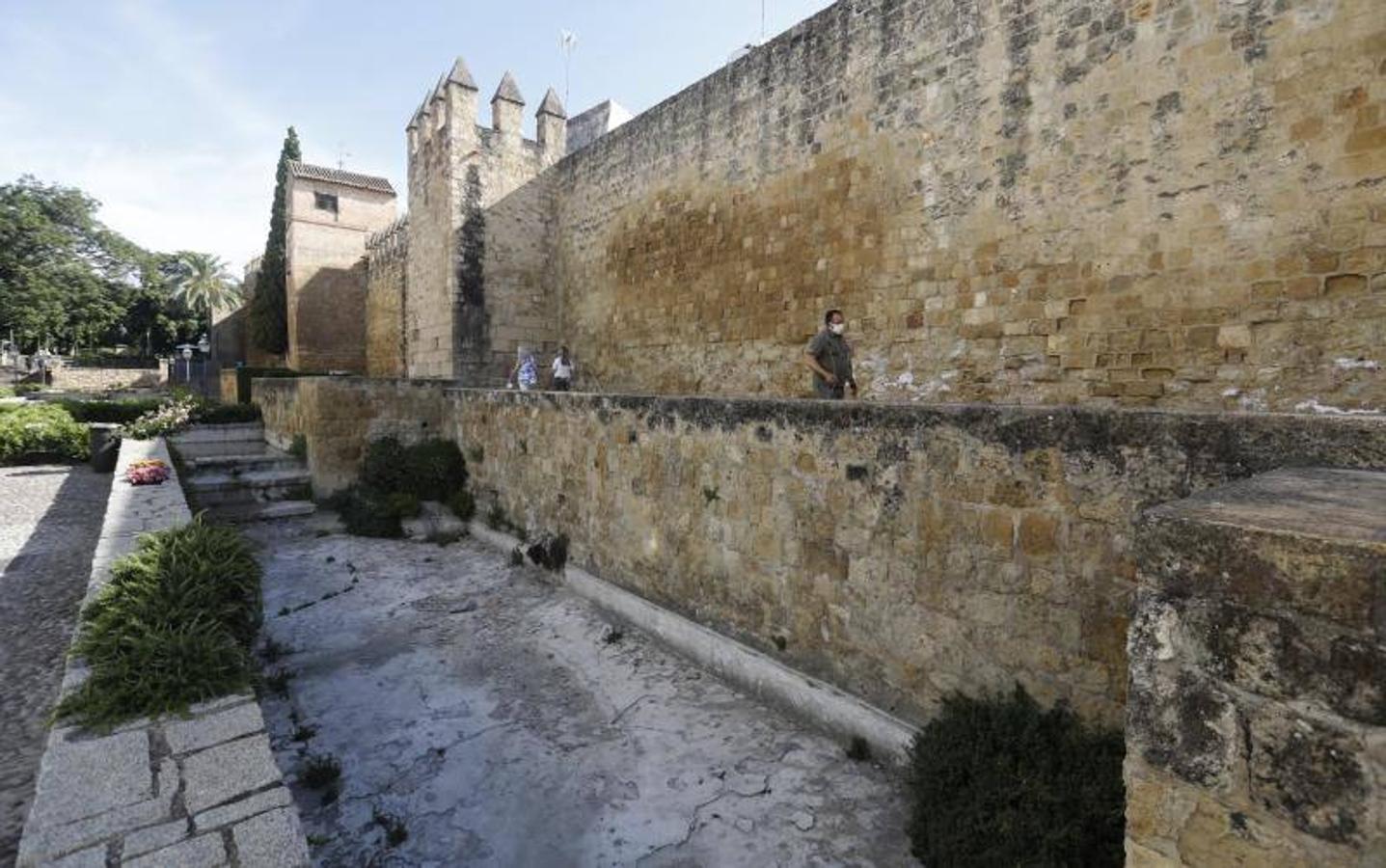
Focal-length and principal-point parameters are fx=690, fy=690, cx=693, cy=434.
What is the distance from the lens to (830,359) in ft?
22.5

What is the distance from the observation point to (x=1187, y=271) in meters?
6.21

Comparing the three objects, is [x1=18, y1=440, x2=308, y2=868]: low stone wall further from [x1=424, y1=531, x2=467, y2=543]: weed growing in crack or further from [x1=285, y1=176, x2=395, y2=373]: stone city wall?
[x1=285, y1=176, x2=395, y2=373]: stone city wall

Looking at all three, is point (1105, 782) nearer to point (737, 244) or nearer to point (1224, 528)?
point (1224, 528)

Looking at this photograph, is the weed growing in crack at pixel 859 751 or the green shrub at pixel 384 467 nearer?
the weed growing in crack at pixel 859 751

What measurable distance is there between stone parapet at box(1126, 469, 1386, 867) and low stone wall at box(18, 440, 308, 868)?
8.47 feet

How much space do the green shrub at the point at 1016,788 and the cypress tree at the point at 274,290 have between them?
31.7 meters

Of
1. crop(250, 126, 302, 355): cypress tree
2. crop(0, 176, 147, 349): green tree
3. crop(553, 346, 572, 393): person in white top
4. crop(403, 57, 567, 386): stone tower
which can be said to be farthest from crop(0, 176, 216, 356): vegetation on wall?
crop(553, 346, 572, 393): person in white top

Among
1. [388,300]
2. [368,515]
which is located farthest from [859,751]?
[388,300]

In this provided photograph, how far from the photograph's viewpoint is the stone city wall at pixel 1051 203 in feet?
18.0

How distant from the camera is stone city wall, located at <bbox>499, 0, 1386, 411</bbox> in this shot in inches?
216

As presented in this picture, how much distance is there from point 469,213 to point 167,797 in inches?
532

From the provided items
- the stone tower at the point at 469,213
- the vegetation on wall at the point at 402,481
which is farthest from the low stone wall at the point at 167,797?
the stone tower at the point at 469,213

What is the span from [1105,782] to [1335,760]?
191 centimetres

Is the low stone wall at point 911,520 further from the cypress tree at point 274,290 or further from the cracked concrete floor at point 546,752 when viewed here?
the cypress tree at point 274,290
